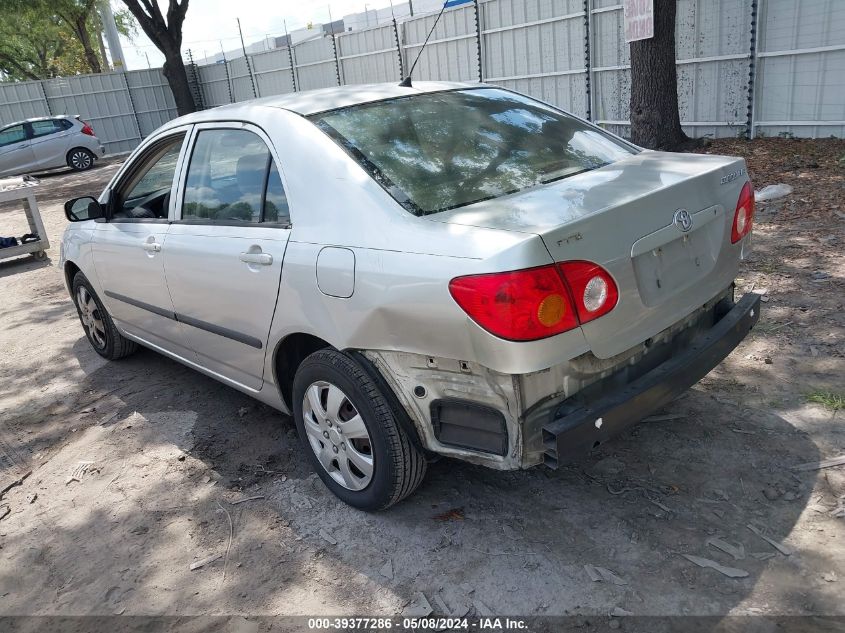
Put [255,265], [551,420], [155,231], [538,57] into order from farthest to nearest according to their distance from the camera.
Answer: [538,57] < [155,231] < [255,265] < [551,420]

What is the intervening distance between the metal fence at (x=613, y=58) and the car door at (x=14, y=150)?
299 inches

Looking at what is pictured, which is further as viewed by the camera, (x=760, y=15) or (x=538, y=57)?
(x=538, y=57)

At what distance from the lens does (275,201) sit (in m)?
3.24

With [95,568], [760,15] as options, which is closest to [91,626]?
[95,568]

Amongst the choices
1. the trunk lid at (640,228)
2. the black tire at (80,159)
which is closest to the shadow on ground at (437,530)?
the trunk lid at (640,228)

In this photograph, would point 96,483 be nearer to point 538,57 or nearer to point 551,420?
point 551,420

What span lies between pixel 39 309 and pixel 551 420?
6.46 meters

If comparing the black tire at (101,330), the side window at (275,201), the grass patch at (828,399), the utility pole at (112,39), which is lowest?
the grass patch at (828,399)

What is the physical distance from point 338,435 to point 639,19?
740cm

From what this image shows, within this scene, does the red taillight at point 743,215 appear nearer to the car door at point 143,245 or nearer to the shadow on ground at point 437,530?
the shadow on ground at point 437,530

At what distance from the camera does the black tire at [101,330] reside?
204 inches

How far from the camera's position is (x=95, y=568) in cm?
305

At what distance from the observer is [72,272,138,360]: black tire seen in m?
5.19

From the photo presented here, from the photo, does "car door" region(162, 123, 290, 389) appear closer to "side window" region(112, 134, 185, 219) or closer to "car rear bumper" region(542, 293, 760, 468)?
"side window" region(112, 134, 185, 219)
